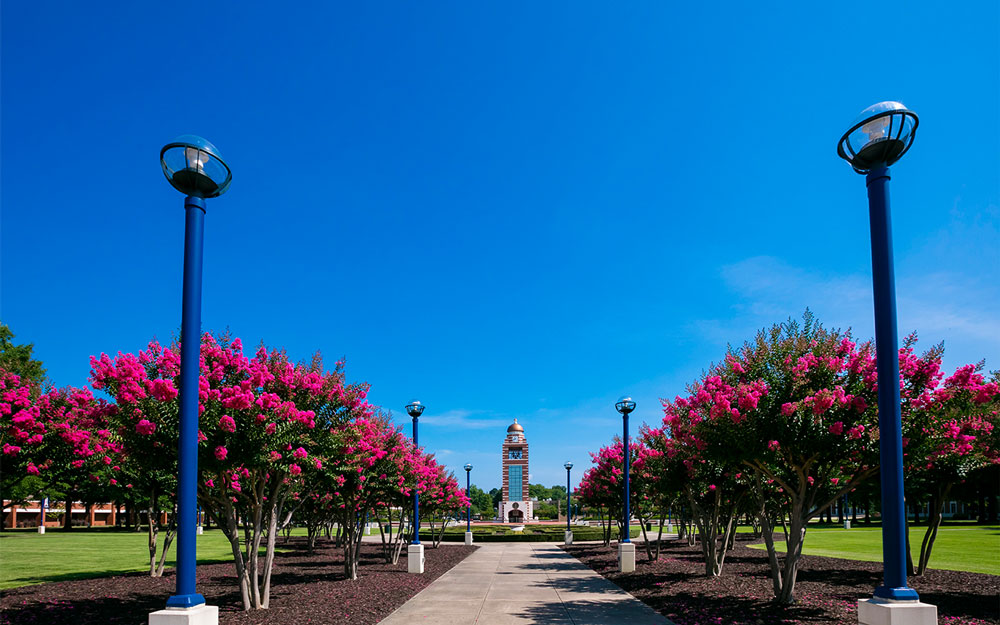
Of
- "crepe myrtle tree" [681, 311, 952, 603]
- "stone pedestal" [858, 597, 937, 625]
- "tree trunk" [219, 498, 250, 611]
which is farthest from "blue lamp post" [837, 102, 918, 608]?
"tree trunk" [219, 498, 250, 611]

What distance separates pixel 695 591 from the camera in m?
14.5

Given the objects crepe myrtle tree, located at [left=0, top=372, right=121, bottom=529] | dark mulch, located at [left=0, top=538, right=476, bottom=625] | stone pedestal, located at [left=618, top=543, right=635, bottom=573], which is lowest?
stone pedestal, located at [left=618, top=543, right=635, bottom=573]

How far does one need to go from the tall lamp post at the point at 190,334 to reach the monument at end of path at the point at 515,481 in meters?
86.0

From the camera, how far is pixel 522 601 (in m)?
13.5

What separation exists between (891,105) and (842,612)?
9.16 meters

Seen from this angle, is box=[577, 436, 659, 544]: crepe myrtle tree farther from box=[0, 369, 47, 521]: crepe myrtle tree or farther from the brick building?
the brick building

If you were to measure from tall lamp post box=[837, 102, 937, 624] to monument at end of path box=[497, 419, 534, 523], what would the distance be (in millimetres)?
85976

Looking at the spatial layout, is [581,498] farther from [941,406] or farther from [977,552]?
[941,406]

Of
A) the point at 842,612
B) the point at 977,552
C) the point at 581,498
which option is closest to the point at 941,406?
the point at 842,612

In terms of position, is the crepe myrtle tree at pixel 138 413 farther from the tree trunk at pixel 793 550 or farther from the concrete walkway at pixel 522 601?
the tree trunk at pixel 793 550

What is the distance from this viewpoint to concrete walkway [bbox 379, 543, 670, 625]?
11.3 m

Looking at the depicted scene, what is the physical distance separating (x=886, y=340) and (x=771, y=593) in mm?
9183

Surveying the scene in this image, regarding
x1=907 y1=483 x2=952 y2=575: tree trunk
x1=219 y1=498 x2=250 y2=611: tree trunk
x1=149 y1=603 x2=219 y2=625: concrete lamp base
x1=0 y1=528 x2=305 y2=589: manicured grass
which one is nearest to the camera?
x1=149 y1=603 x2=219 y2=625: concrete lamp base

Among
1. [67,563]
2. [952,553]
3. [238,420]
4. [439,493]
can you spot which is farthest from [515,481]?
[238,420]
